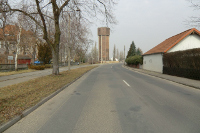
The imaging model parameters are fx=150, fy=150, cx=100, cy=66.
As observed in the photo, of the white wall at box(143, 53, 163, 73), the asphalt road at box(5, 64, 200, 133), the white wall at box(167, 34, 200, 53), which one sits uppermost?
the white wall at box(167, 34, 200, 53)

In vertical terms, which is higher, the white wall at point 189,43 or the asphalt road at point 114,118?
the white wall at point 189,43

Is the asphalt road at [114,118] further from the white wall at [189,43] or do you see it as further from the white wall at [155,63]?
the white wall at [189,43]

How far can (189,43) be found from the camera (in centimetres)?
2073

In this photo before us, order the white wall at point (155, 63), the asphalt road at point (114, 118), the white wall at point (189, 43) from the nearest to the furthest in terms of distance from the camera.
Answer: the asphalt road at point (114, 118)
the white wall at point (189, 43)
the white wall at point (155, 63)

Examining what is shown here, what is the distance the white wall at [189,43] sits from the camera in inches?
812

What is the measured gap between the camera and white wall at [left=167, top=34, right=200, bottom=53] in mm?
20625

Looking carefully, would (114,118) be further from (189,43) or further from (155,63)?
(189,43)

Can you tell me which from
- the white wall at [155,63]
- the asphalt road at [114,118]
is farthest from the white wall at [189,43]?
the asphalt road at [114,118]

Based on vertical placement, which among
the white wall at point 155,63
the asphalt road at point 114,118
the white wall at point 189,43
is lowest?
the asphalt road at point 114,118

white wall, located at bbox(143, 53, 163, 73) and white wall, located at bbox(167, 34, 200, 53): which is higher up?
white wall, located at bbox(167, 34, 200, 53)

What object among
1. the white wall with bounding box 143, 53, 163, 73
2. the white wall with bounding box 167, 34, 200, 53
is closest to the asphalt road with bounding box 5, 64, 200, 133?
the white wall with bounding box 143, 53, 163, 73

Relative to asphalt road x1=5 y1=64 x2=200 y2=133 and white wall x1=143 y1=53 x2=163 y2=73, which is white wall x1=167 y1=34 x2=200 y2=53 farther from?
asphalt road x1=5 y1=64 x2=200 y2=133

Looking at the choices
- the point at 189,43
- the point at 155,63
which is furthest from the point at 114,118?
the point at 189,43

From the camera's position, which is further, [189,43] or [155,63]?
[155,63]
